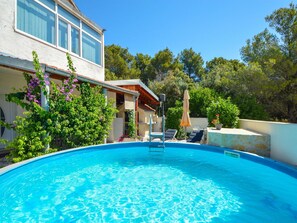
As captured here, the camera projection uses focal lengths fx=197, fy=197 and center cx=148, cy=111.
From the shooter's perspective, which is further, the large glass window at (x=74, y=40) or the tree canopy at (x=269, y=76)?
the tree canopy at (x=269, y=76)

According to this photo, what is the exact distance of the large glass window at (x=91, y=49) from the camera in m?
17.6

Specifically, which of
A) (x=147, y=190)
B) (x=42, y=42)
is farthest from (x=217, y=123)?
(x=42, y=42)

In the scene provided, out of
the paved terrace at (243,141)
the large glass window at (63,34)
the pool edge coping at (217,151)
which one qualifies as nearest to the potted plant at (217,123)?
the paved terrace at (243,141)

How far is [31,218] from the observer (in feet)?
17.3

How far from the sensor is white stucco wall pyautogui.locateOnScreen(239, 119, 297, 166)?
29.5 ft

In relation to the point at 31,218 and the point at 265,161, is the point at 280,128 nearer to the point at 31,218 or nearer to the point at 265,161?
the point at 265,161

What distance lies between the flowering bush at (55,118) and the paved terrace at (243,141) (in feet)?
25.4

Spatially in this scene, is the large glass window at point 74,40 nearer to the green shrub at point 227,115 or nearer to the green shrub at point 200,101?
the green shrub at point 227,115

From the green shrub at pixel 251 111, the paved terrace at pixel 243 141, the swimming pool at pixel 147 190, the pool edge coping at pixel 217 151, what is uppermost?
the green shrub at pixel 251 111

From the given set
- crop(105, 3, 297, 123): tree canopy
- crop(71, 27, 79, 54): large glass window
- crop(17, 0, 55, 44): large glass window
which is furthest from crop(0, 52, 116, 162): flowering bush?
crop(105, 3, 297, 123): tree canopy

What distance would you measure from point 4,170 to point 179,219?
6800 mm

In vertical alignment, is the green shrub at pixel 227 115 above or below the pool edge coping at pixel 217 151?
above

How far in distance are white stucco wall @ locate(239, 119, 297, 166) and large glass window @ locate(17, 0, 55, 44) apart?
50.7 feet

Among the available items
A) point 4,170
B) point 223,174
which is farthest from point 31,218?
point 223,174
